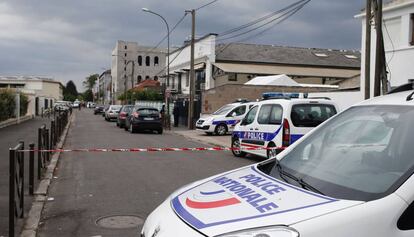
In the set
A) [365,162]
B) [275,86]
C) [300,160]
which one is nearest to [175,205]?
[300,160]

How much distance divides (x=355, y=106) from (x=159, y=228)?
1.86 metres

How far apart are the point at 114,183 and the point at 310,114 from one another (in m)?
5.63

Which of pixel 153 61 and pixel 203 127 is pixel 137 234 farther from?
pixel 153 61

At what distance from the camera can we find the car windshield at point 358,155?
2807 mm

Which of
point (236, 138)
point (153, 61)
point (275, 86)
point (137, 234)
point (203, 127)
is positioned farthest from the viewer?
point (153, 61)

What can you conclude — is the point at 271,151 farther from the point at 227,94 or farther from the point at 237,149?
the point at 227,94

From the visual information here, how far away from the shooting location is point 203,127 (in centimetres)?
2534

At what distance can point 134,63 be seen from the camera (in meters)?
107

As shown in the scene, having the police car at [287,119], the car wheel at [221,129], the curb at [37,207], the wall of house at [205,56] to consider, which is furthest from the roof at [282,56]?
the curb at [37,207]

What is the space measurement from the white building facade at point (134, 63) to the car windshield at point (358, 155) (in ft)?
335

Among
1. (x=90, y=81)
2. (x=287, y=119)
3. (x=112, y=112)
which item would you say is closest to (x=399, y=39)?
(x=287, y=119)

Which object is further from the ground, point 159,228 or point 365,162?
point 365,162

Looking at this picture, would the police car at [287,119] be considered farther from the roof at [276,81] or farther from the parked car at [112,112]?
the parked car at [112,112]

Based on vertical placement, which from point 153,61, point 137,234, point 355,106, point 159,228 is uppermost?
point 153,61
